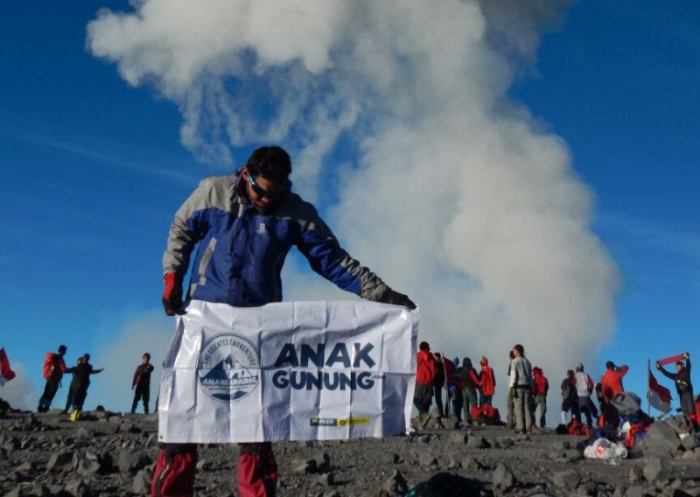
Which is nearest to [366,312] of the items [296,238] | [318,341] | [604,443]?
[318,341]

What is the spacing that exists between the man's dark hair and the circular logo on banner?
1107 mm

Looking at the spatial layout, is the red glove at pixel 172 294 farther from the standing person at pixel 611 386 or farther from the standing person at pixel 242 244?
the standing person at pixel 611 386

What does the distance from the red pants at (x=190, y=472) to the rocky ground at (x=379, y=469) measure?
40.1 inches

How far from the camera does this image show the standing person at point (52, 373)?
20969 mm

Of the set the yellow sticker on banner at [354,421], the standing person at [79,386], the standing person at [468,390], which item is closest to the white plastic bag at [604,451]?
the yellow sticker on banner at [354,421]

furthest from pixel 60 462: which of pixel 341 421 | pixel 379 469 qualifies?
pixel 341 421

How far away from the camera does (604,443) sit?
12.2 meters

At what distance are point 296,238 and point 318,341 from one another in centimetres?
74

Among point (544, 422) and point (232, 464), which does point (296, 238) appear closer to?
point (232, 464)

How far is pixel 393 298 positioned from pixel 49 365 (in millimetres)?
17860

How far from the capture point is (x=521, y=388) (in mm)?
17062

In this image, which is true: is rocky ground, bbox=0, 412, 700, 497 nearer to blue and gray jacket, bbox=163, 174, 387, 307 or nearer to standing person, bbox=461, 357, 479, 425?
blue and gray jacket, bbox=163, 174, 387, 307

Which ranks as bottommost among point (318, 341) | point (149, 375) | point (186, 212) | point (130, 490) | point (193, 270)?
point (130, 490)

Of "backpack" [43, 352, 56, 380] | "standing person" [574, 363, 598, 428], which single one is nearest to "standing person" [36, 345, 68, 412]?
"backpack" [43, 352, 56, 380]
